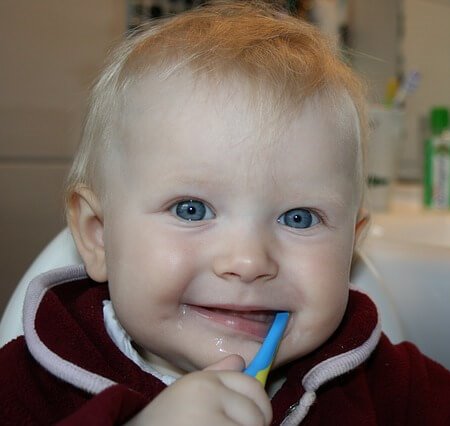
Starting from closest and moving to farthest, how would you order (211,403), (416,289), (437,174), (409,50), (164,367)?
(211,403), (164,367), (416,289), (437,174), (409,50)

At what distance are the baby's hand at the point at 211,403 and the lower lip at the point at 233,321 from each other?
0.29 ft

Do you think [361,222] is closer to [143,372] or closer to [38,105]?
[143,372]

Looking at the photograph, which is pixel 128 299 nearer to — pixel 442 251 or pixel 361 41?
pixel 442 251

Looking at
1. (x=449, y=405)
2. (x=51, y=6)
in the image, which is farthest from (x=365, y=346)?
(x=51, y=6)

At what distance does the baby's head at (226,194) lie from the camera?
0.50 m

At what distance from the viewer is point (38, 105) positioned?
3.49 ft

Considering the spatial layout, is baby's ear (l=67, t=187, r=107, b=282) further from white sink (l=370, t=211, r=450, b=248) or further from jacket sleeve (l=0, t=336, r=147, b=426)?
white sink (l=370, t=211, r=450, b=248)

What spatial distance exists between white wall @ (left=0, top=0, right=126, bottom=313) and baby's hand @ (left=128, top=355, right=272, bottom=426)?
2.32ft

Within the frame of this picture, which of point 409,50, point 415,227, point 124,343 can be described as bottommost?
point 415,227

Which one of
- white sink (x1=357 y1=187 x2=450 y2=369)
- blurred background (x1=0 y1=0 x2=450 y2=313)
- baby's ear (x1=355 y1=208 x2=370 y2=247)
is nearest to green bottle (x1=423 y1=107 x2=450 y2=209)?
blurred background (x1=0 y1=0 x2=450 y2=313)

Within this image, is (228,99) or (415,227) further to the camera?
(415,227)

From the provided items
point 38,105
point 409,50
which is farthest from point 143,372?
point 409,50

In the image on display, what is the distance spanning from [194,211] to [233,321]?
93 mm

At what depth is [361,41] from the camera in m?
1.38
